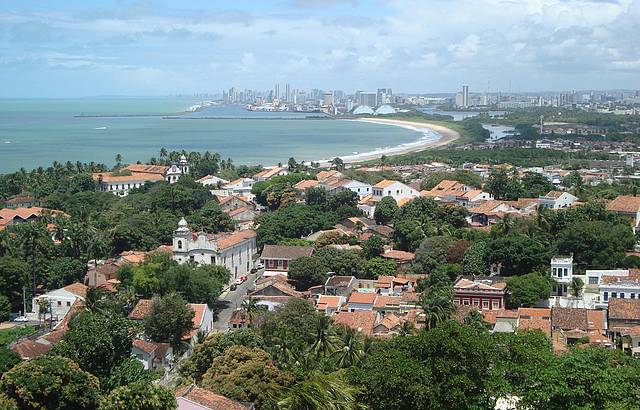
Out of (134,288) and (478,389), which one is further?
(134,288)

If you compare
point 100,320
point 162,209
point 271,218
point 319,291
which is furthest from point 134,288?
point 162,209

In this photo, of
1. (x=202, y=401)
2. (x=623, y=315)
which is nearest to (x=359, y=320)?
(x=623, y=315)

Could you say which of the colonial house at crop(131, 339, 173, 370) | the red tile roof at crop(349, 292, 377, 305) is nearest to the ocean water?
the red tile roof at crop(349, 292, 377, 305)

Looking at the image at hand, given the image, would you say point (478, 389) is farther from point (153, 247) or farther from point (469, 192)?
point (469, 192)

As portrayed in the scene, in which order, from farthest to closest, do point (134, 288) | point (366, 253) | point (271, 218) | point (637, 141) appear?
point (637, 141) < point (271, 218) < point (366, 253) < point (134, 288)

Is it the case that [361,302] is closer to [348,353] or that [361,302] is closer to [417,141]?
[348,353]

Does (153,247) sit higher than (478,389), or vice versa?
(478,389)
